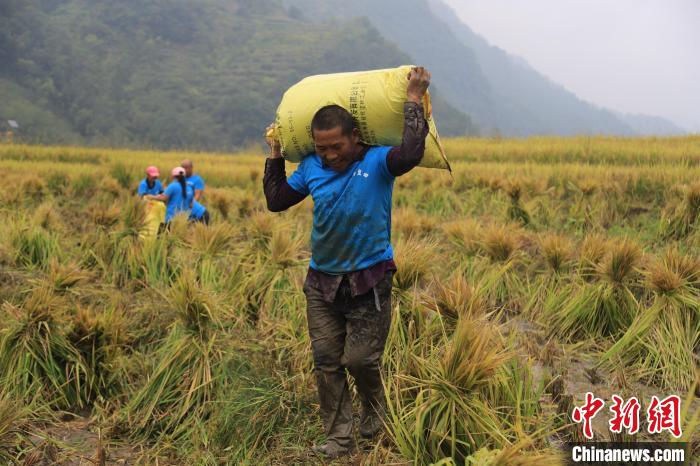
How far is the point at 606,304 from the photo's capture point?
148 inches

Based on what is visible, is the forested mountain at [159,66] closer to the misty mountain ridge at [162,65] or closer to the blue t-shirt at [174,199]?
the misty mountain ridge at [162,65]

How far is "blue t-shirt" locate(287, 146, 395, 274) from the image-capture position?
8.08 ft

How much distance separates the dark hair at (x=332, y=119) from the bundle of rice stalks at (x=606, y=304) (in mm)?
2325

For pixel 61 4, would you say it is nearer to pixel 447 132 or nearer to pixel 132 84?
pixel 132 84

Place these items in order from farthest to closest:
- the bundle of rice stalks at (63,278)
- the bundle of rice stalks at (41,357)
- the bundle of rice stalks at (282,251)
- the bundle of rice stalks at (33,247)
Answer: the bundle of rice stalks at (33,247) < the bundle of rice stalks at (282,251) < the bundle of rice stalks at (63,278) < the bundle of rice stalks at (41,357)

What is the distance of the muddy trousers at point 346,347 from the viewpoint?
257 centimetres

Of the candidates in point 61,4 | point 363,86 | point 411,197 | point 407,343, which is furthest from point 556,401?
point 61,4

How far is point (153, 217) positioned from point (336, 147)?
175 inches

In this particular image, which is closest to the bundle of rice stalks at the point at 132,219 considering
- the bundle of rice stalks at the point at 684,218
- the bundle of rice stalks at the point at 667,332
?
the bundle of rice stalks at the point at 667,332

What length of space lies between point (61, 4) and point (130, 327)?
4323 inches

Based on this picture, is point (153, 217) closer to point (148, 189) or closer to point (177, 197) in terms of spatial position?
point (177, 197)

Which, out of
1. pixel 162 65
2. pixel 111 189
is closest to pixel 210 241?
pixel 111 189

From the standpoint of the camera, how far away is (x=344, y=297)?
2592 millimetres

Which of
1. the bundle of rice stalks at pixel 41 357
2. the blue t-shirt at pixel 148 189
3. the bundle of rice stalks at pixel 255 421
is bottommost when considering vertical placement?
the bundle of rice stalks at pixel 255 421
